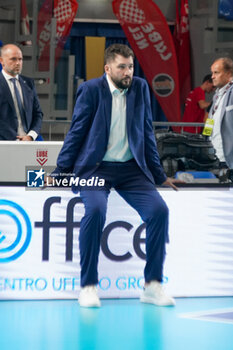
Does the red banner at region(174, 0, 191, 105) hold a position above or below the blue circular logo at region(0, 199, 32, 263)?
above

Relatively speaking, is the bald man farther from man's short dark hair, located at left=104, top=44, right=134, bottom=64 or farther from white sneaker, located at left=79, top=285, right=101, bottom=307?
white sneaker, located at left=79, top=285, right=101, bottom=307

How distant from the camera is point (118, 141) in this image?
4270 millimetres

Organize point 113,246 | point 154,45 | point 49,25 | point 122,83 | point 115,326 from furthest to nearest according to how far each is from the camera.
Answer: point 154,45, point 49,25, point 113,246, point 122,83, point 115,326

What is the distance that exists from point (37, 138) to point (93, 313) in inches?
92.9

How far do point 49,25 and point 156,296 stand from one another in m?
5.98

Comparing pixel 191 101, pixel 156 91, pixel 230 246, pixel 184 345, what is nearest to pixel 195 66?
pixel 156 91

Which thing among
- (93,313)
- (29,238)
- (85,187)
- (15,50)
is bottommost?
(93,313)

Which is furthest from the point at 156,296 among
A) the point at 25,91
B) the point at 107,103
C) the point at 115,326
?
the point at 25,91

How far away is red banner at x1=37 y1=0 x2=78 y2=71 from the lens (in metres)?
9.44

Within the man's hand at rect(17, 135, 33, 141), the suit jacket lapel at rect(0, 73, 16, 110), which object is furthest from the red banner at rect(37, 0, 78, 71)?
the man's hand at rect(17, 135, 33, 141)

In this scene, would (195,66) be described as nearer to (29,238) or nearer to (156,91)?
(156,91)

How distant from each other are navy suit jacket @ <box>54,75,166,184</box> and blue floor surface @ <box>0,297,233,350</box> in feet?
2.49

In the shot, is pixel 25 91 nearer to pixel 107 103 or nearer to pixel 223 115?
pixel 223 115

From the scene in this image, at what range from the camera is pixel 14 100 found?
5777 mm
